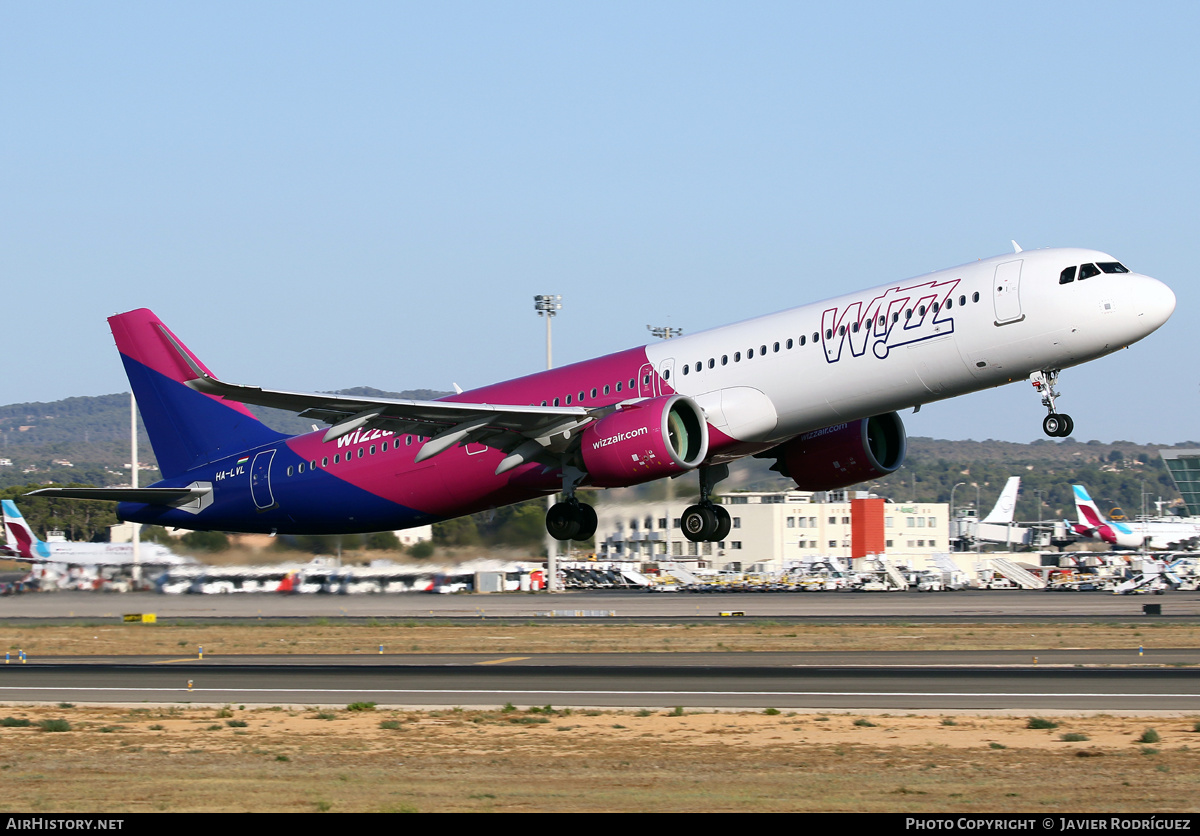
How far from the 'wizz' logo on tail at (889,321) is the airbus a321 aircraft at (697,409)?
0.11ft

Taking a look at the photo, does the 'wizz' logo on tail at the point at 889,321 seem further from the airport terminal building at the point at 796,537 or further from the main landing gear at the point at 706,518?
the airport terminal building at the point at 796,537

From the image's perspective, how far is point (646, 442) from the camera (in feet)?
95.6

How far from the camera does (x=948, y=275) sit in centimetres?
2778

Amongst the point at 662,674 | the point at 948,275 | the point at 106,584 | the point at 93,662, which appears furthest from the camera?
the point at 106,584

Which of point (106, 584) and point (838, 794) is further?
point (106, 584)

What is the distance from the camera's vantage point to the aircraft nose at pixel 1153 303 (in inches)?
1011

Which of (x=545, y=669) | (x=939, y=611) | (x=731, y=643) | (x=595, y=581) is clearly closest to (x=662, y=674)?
(x=545, y=669)

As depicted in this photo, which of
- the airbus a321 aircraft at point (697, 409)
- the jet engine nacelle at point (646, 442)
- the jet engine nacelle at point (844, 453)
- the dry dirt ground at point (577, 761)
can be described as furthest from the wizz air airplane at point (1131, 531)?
the dry dirt ground at point (577, 761)

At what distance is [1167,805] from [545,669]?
18.6 meters

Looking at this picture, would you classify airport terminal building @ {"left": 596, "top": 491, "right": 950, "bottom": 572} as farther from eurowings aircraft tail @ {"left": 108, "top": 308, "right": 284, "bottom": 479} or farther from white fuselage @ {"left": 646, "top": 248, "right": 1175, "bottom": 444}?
white fuselage @ {"left": 646, "top": 248, "right": 1175, "bottom": 444}

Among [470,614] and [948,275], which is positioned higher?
[948,275]

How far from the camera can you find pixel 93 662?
1464 inches

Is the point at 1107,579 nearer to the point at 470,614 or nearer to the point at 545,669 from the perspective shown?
the point at 470,614
